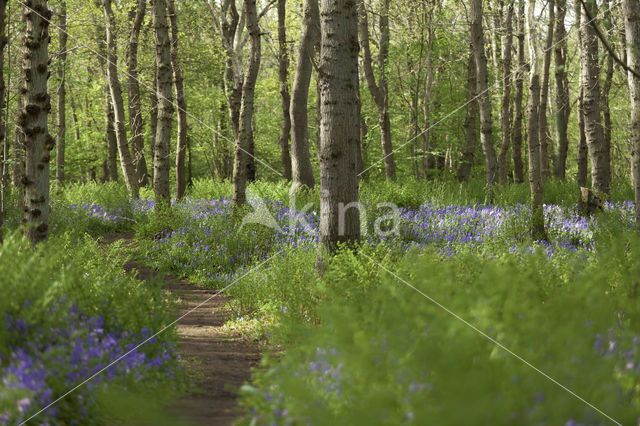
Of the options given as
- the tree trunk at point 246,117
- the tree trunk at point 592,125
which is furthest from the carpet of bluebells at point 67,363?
the tree trunk at point 592,125

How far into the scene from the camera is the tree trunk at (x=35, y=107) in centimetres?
556

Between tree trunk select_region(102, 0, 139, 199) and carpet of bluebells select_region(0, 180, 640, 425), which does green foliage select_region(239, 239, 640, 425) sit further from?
tree trunk select_region(102, 0, 139, 199)

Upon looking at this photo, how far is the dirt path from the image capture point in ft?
11.1

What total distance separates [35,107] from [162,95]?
17.6ft

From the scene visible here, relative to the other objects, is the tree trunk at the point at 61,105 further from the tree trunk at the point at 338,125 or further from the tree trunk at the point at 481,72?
the tree trunk at the point at 338,125

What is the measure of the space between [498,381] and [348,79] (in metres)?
4.71

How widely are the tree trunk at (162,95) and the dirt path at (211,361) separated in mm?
4096

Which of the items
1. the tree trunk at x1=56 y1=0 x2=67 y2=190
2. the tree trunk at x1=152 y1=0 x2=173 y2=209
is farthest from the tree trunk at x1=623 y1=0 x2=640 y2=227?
the tree trunk at x1=56 y1=0 x2=67 y2=190

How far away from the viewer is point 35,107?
555 centimetres

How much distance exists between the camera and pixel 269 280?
6.39 metres

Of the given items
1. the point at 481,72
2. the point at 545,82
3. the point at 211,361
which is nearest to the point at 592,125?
the point at 481,72

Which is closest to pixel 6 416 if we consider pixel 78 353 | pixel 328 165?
pixel 78 353

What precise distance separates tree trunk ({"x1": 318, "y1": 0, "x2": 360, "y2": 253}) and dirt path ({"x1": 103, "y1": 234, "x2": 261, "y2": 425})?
1.70 meters

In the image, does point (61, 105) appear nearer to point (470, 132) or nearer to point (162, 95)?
point (162, 95)
